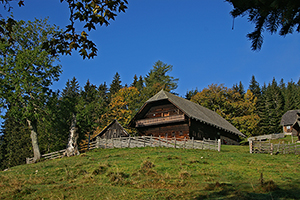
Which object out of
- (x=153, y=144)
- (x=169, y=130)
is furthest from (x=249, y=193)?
(x=169, y=130)

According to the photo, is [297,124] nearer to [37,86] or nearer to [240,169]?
[240,169]

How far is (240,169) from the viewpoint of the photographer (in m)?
17.0

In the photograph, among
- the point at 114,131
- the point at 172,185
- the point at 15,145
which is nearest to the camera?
the point at 172,185

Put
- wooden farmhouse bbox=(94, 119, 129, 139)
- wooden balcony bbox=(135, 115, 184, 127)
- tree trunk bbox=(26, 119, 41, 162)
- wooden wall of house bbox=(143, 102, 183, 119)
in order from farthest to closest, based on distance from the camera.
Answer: wooden farmhouse bbox=(94, 119, 129, 139) → wooden wall of house bbox=(143, 102, 183, 119) → wooden balcony bbox=(135, 115, 184, 127) → tree trunk bbox=(26, 119, 41, 162)

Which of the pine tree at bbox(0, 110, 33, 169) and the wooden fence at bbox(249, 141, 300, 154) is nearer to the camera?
the wooden fence at bbox(249, 141, 300, 154)

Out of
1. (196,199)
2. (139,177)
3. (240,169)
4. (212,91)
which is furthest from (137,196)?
(212,91)

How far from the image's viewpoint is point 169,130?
40.5 meters

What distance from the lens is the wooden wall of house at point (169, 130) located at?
1527 inches

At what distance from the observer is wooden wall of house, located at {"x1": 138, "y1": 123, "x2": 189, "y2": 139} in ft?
127

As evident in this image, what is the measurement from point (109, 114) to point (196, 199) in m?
49.3

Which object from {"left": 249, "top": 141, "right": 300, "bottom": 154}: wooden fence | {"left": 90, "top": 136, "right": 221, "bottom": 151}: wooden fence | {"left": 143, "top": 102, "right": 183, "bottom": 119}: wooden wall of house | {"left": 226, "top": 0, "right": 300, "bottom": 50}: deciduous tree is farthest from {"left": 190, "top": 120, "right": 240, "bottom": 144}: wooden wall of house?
{"left": 226, "top": 0, "right": 300, "bottom": 50}: deciduous tree

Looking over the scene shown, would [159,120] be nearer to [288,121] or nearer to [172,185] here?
[172,185]

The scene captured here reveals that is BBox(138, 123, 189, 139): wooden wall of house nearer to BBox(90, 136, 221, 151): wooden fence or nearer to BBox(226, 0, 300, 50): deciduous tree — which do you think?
BBox(90, 136, 221, 151): wooden fence

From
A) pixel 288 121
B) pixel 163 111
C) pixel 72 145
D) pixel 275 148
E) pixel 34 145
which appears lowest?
pixel 34 145
